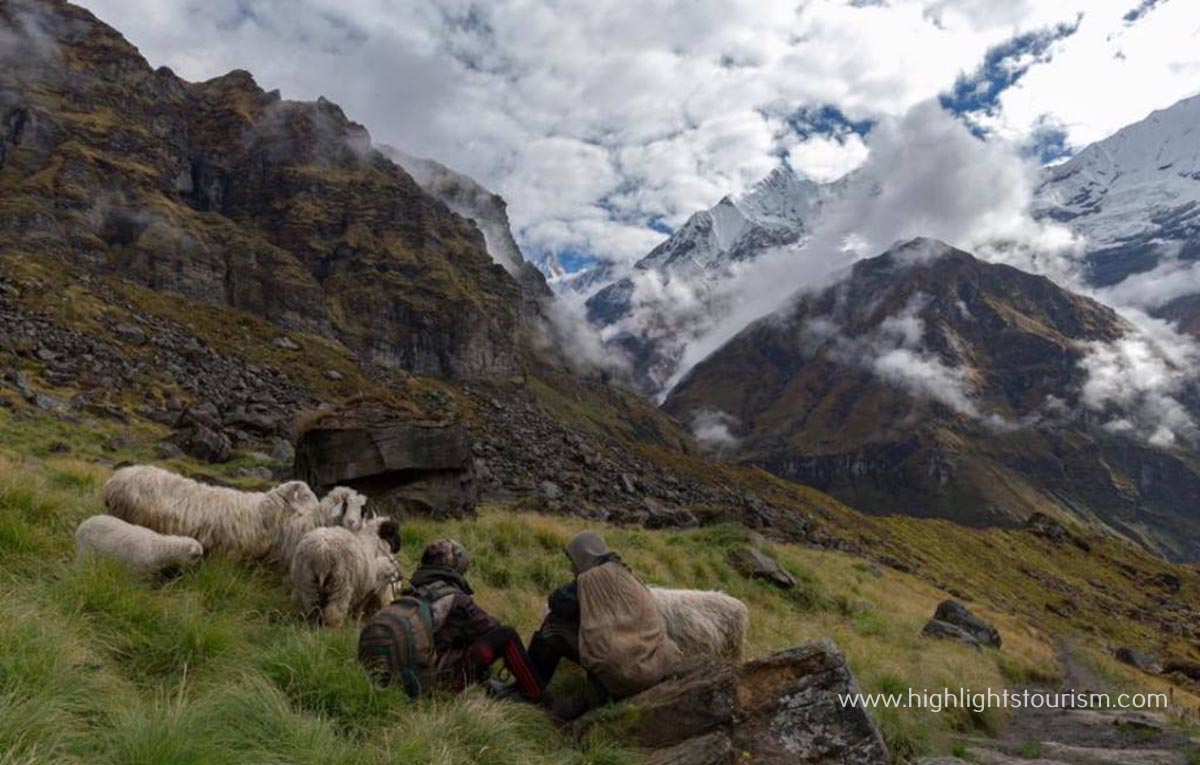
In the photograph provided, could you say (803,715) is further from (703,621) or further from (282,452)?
(282,452)

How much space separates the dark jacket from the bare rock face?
139 centimetres

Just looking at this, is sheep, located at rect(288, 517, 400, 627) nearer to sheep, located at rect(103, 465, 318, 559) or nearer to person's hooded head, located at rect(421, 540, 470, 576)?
person's hooded head, located at rect(421, 540, 470, 576)

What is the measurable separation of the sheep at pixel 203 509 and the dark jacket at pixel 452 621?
2431 mm

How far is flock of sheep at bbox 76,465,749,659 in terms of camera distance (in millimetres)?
7629

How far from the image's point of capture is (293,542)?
8758mm

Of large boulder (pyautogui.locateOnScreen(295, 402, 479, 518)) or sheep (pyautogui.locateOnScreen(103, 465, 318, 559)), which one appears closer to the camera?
sheep (pyautogui.locateOnScreen(103, 465, 318, 559))

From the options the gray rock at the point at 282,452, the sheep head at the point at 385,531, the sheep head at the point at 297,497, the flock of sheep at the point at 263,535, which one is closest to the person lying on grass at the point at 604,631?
the flock of sheep at the point at 263,535

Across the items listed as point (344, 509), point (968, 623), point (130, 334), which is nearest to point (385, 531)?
point (344, 509)

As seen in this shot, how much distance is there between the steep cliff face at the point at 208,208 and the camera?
120 metres

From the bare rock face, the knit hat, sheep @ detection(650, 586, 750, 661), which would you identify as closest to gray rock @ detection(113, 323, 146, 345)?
sheep @ detection(650, 586, 750, 661)

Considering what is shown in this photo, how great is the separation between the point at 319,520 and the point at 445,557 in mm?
1985

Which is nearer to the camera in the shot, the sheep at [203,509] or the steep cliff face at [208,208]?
the sheep at [203,509]

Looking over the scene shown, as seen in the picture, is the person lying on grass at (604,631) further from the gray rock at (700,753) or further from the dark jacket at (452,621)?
the gray rock at (700,753)

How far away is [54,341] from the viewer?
148ft
